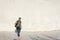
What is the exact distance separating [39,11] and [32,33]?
0.90 feet

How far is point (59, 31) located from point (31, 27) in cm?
22

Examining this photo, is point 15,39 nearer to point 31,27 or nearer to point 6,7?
point 31,27

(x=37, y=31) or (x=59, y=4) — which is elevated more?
(x=59, y=4)

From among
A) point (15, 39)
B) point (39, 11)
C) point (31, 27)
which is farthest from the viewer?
point (39, 11)

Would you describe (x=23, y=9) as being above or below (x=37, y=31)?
above

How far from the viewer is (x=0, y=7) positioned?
4.35 ft

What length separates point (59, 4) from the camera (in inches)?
56.0

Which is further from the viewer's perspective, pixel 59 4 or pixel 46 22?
pixel 59 4

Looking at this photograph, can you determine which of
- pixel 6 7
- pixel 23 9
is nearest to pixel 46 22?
pixel 23 9

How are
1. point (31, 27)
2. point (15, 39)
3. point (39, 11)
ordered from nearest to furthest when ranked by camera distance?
point (15, 39), point (31, 27), point (39, 11)

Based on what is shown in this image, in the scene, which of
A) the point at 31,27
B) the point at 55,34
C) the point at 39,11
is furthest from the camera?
the point at 39,11

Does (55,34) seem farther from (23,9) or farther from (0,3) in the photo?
(0,3)

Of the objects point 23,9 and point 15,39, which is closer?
point 15,39

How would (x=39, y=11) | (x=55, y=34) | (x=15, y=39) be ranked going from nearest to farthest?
(x=15, y=39), (x=55, y=34), (x=39, y=11)
